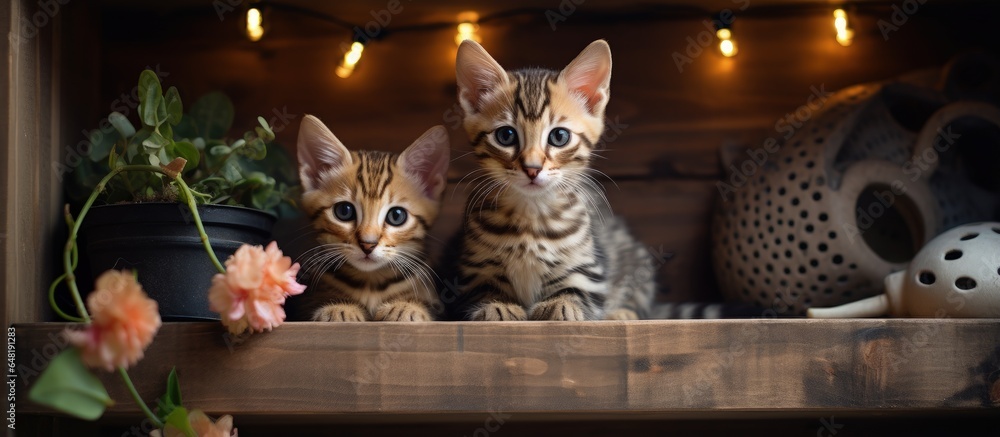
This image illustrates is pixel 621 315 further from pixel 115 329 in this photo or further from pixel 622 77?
pixel 115 329

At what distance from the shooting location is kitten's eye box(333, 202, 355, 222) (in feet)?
4.05

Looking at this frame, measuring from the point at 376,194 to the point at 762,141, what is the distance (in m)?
0.77

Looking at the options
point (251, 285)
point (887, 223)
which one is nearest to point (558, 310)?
point (251, 285)

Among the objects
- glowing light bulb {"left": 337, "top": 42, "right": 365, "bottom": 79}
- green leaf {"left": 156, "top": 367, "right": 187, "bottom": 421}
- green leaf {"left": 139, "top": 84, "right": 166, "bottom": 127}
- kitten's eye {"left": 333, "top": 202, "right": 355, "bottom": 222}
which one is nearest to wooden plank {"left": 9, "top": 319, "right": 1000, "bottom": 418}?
green leaf {"left": 156, "top": 367, "right": 187, "bottom": 421}

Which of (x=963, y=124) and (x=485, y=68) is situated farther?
(x=963, y=124)

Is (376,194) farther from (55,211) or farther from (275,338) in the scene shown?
(55,211)

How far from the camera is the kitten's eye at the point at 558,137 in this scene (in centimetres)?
119

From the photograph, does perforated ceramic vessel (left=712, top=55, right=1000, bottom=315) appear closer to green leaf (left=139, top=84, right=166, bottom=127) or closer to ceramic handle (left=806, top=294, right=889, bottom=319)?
ceramic handle (left=806, top=294, right=889, bottom=319)

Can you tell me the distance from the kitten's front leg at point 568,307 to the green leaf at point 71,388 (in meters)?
0.59

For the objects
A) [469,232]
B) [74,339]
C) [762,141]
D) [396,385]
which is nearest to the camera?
[74,339]

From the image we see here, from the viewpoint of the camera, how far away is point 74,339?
793mm

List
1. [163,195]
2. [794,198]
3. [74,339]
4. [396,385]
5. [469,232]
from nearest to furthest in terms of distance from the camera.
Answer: [74,339] < [396,385] < [163,195] < [469,232] < [794,198]

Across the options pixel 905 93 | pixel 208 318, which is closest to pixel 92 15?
pixel 208 318

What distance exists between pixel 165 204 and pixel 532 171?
540 mm
